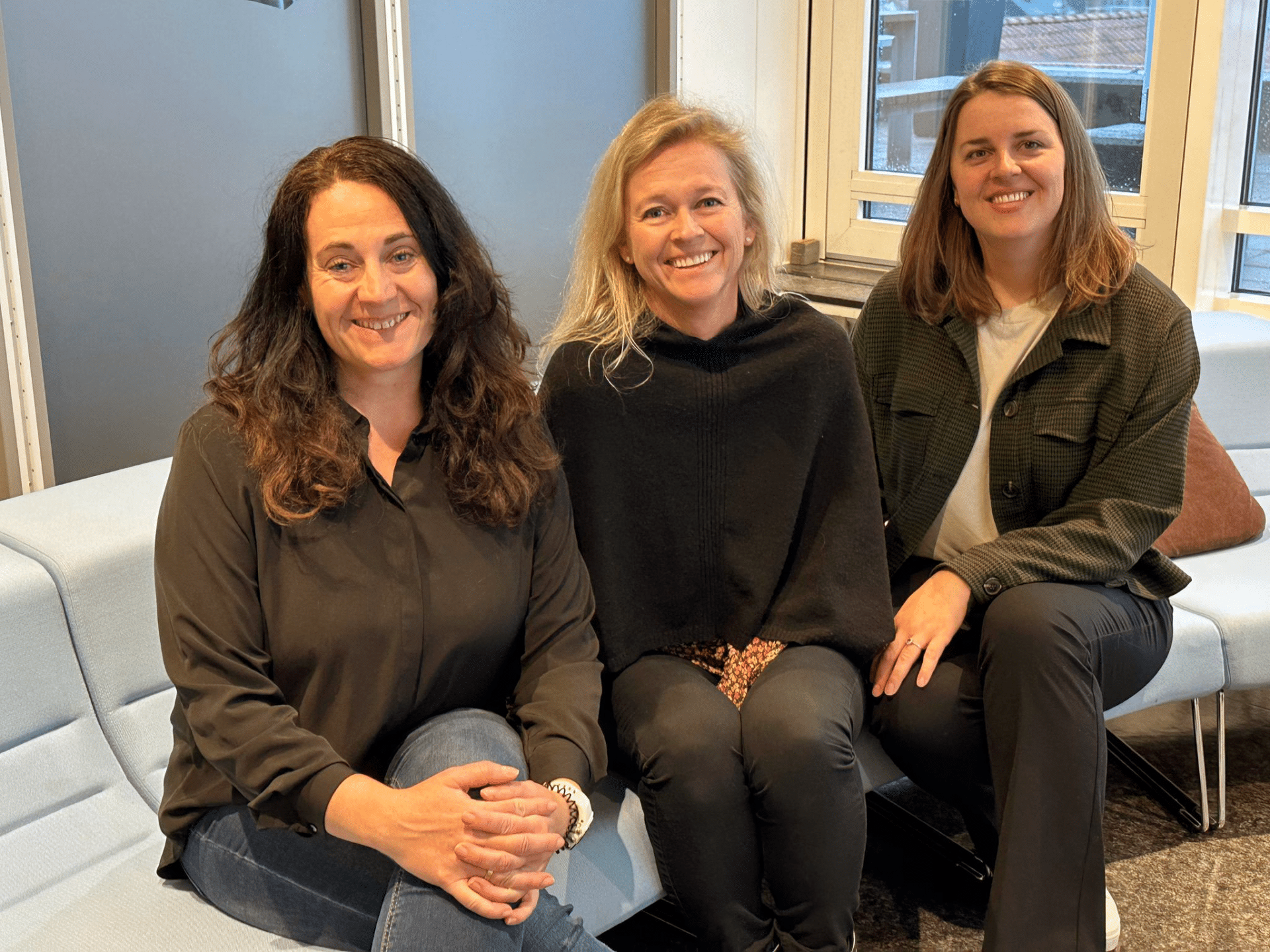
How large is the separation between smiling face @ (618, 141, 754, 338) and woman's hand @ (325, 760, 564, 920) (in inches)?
29.8

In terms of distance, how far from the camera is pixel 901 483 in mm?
2180

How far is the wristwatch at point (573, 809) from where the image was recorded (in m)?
1.54

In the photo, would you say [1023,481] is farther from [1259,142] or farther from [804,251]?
[804,251]

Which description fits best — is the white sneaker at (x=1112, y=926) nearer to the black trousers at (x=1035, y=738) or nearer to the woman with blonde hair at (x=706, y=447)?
the black trousers at (x=1035, y=738)

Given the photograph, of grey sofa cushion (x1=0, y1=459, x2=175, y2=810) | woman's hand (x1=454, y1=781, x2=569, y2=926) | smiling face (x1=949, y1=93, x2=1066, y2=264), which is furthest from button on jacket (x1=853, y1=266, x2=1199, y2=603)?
grey sofa cushion (x1=0, y1=459, x2=175, y2=810)

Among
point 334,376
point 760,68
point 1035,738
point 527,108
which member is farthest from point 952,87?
point 334,376

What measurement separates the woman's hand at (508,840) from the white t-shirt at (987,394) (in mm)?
931

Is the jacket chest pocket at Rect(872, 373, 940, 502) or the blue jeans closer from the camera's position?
the blue jeans

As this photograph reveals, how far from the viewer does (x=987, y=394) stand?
2.10 meters

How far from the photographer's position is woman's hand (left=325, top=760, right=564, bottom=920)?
1398 mm

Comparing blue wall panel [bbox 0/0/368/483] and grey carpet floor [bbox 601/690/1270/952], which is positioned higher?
blue wall panel [bbox 0/0/368/483]

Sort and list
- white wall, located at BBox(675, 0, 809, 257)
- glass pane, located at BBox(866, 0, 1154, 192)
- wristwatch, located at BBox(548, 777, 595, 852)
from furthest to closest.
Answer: white wall, located at BBox(675, 0, 809, 257), glass pane, located at BBox(866, 0, 1154, 192), wristwatch, located at BBox(548, 777, 595, 852)

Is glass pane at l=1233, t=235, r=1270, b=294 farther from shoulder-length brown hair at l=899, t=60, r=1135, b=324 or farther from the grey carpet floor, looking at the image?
shoulder-length brown hair at l=899, t=60, r=1135, b=324

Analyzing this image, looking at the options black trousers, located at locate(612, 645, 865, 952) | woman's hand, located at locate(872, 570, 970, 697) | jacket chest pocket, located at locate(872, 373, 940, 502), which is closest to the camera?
black trousers, located at locate(612, 645, 865, 952)
